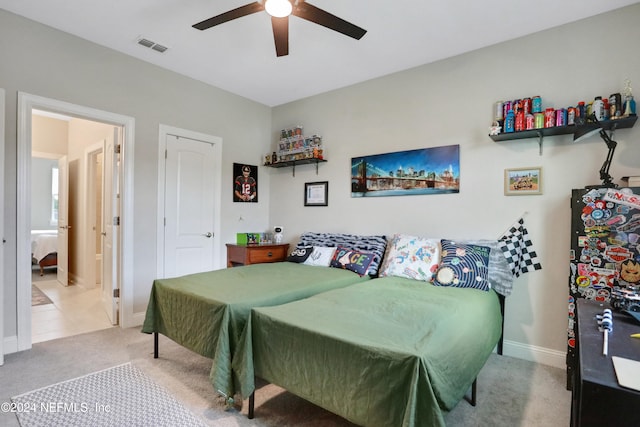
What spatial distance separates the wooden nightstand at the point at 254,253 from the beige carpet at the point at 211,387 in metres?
1.30

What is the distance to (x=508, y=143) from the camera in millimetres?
2863

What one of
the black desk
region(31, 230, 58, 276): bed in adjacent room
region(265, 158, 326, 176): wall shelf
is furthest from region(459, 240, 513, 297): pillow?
region(31, 230, 58, 276): bed in adjacent room

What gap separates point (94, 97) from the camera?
3100 millimetres

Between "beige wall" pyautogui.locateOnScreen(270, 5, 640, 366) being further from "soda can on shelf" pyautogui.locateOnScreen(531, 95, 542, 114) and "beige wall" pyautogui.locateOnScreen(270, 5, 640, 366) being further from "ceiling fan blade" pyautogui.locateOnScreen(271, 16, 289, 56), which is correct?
"ceiling fan blade" pyautogui.locateOnScreen(271, 16, 289, 56)

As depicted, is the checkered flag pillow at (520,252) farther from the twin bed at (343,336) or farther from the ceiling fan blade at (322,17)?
the ceiling fan blade at (322,17)

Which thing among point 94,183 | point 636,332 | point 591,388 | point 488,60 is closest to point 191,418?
point 591,388

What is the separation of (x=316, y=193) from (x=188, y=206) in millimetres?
1609

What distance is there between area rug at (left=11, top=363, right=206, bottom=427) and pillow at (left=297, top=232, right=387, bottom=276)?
199 centimetres

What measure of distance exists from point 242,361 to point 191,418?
46 centimetres

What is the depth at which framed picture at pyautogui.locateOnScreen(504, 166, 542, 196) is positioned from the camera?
2715 millimetres

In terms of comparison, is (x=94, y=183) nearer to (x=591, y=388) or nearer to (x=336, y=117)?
(x=336, y=117)

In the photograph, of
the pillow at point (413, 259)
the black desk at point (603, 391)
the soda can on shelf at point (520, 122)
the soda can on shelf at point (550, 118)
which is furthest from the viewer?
the pillow at point (413, 259)

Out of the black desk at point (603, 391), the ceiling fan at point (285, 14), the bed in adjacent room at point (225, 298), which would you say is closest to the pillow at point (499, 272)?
the bed in adjacent room at point (225, 298)

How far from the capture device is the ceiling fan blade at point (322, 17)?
1954 millimetres
